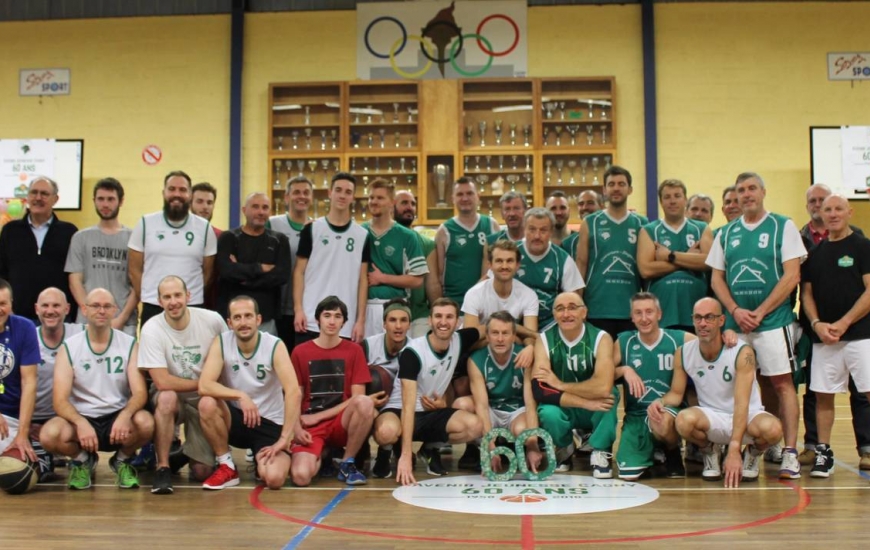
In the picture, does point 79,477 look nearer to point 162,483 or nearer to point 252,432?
point 162,483

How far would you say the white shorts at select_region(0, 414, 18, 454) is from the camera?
199 inches

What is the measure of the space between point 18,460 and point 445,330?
249 cm

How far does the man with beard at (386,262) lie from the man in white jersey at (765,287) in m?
2.08

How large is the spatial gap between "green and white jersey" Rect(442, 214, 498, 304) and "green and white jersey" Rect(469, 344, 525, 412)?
107 centimetres

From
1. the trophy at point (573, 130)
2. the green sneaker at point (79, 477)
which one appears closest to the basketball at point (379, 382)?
the green sneaker at point (79, 477)

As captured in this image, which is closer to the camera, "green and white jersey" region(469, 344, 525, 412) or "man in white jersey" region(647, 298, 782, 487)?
"man in white jersey" region(647, 298, 782, 487)

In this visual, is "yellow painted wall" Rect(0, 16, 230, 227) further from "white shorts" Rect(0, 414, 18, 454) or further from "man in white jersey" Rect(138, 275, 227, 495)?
"white shorts" Rect(0, 414, 18, 454)

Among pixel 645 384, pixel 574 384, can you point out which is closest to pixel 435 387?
pixel 574 384

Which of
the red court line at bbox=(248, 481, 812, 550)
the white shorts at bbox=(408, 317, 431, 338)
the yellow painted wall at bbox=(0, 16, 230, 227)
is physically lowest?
the red court line at bbox=(248, 481, 812, 550)

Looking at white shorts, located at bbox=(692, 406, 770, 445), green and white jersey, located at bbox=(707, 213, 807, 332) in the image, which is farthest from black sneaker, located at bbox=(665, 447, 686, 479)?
green and white jersey, located at bbox=(707, 213, 807, 332)

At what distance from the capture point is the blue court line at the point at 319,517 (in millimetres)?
3771

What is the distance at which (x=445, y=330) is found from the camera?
5496mm

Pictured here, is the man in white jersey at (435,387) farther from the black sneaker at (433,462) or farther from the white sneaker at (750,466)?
the white sneaker at (750,466)

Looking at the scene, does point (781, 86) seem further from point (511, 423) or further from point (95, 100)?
point (95, 100)
